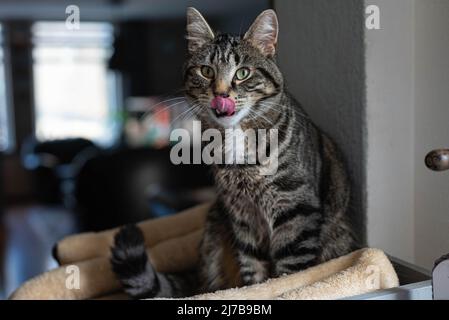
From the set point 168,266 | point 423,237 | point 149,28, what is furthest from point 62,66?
point 423,237

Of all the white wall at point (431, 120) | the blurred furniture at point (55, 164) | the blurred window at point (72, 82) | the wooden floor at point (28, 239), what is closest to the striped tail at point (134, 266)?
the white wall at point (431, 120)

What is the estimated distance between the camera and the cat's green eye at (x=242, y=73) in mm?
1019

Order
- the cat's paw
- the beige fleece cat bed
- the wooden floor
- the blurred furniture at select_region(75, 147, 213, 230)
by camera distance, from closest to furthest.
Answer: the beige fleece cat bed → the cat's paw → the blurred furniture at select_region(75, 147, 213, 230) → the wooden floor

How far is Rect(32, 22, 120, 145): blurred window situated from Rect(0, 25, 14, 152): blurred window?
33cm

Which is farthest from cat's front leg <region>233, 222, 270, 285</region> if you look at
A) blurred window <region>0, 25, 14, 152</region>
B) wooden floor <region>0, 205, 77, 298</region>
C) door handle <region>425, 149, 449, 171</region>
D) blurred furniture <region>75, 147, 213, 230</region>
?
blurred window <region>0, 25, 14, 152</region>

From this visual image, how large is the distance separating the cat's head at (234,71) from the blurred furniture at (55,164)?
4987 millimetres

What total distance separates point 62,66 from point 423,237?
608 centimetres

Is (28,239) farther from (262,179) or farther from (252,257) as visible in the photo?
(262,179)

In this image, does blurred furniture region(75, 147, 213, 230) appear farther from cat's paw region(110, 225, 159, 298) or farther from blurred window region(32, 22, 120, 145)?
blurred window region(32, 22, 120, 145)

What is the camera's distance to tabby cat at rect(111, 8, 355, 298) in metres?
1.02

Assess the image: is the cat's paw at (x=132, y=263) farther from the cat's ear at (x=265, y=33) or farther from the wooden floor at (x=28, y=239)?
the wooden floor at (x=28, y=239)

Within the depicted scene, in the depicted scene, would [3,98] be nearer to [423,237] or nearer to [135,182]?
[135,182]

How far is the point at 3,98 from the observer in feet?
21.2

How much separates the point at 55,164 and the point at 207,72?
530 cm
